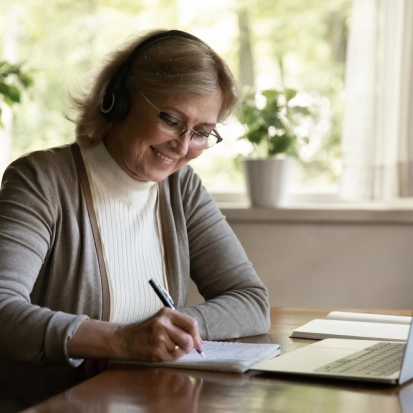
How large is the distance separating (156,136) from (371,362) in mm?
716

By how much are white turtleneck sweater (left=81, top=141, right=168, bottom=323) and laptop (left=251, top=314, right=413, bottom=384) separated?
1.49 feet

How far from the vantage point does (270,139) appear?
270cm

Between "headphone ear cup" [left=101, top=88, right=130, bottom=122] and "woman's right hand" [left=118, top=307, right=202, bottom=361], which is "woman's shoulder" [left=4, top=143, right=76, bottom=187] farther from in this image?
"woman's right hand" [left=118, top=307, right=202, bottom=361]

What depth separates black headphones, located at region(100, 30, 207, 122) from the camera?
1634mm

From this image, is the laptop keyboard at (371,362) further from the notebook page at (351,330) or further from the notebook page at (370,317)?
the notebook page at (370,317)

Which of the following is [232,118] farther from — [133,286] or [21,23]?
[21,23]

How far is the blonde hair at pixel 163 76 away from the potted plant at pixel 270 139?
947 mm

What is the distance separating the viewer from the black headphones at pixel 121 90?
1.63 m

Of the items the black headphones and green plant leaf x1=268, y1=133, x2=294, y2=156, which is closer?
the black headphones

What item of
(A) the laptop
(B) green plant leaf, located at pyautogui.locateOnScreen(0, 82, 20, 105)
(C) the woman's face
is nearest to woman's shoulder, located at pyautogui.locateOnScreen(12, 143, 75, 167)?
(C) the woman's face

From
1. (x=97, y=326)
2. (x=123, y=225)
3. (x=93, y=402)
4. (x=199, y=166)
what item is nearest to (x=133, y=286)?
(x=123, y=225)

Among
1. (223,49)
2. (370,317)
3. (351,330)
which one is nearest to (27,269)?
(351,330)

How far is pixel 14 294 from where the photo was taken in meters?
1.32

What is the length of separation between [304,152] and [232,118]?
1.10 m
